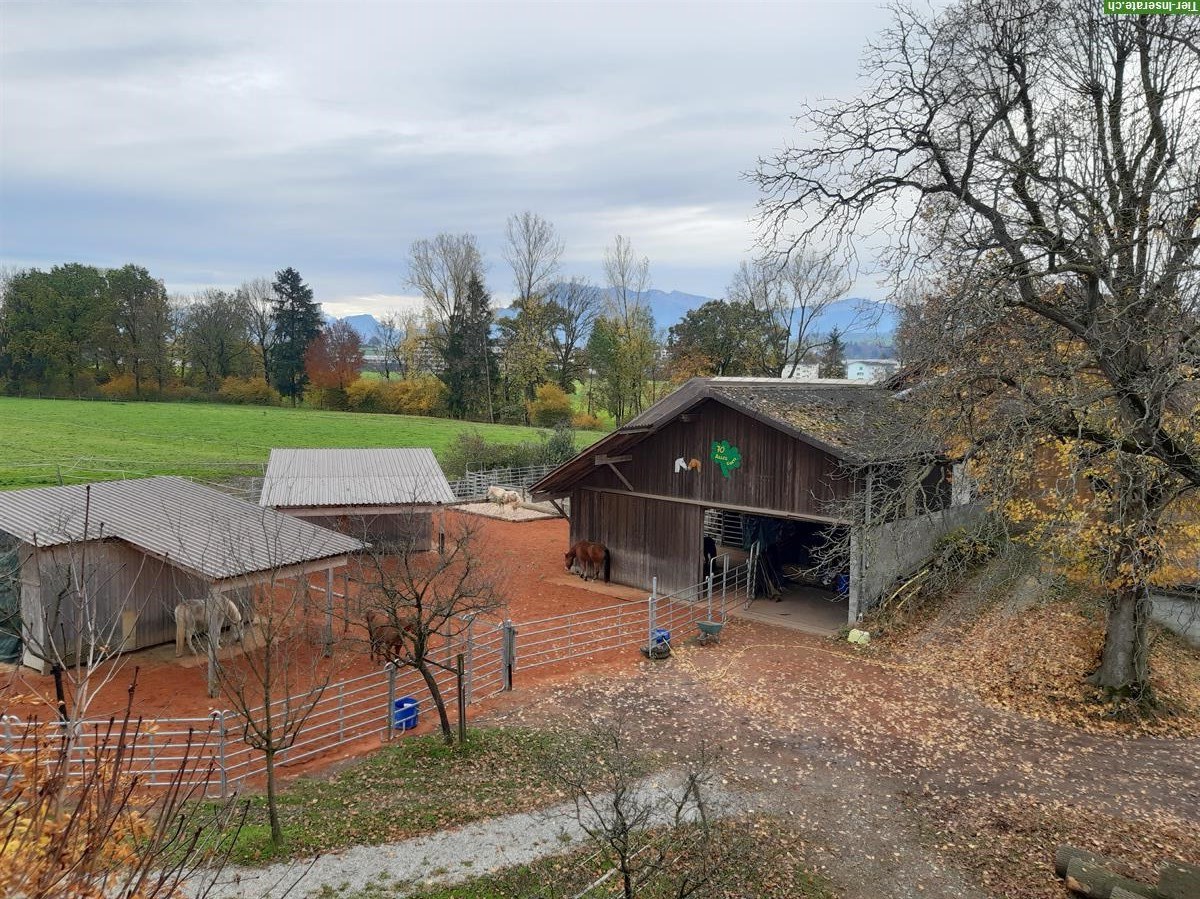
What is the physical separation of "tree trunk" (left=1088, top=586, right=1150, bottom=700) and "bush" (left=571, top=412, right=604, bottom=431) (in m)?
48.4

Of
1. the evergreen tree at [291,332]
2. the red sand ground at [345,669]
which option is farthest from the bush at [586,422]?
the red sand ground at [345,669]

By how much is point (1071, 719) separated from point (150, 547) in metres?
17.9

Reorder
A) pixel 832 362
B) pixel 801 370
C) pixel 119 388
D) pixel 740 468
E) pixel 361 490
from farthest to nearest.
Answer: pixel 119 388 < pixel 832 362 < pixel 801 370 < pixel 361 490 < pixel 740 468

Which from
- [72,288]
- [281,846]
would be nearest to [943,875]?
[281,846]

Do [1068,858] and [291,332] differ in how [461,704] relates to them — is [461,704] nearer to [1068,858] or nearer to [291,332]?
[1068,858]

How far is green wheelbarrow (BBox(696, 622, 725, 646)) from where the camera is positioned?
1644 cm

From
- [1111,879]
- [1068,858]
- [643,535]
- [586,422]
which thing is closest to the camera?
[1111,879]

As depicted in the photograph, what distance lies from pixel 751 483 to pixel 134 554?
14.5 meters

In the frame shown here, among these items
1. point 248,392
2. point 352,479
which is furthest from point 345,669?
point 248,392

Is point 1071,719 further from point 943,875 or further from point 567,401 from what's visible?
point 567,401

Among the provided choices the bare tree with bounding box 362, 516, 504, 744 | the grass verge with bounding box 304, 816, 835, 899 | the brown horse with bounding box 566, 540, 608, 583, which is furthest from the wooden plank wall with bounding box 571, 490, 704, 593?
the grass verge with bounding box 304, 816, 835, 899

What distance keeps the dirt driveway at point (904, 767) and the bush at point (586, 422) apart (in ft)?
149

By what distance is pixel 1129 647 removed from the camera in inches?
511

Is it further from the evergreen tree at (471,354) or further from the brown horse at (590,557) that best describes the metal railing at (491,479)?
the evergreen tree at (471,354)
